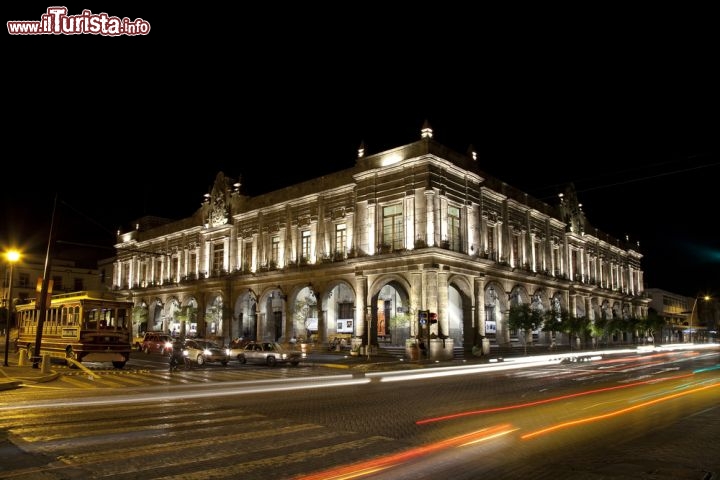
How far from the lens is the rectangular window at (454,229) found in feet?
127

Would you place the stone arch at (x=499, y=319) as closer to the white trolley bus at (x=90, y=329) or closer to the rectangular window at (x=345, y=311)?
the rectangular window at (x=345, y=311)

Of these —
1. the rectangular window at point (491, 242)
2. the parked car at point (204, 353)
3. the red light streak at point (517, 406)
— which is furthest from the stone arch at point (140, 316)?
the red light streak at point (517, 406)

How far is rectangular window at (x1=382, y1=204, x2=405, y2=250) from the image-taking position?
38125 millimetres

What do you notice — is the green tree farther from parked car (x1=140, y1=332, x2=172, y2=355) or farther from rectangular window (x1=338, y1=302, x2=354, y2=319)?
parked car (x1=140, y1=332, x2=172, y2=355)

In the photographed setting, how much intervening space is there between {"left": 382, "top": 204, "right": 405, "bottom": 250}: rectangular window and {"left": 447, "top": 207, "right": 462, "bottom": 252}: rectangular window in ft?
11.5

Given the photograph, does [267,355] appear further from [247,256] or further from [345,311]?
[247,256]

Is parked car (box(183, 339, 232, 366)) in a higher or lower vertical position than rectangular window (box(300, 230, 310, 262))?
lower

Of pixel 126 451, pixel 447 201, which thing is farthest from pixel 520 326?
pixel 126 451

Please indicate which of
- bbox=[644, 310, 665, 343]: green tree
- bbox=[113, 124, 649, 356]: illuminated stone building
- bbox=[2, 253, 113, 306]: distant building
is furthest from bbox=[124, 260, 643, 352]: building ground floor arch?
bbox=[2, 253, 113, 306]: distant building

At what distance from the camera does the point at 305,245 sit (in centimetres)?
4628

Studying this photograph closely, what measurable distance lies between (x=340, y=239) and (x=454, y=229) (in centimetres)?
920

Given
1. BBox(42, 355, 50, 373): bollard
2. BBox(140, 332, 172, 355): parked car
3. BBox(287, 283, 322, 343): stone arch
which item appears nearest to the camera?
BBox(42, 355, 50, 373): bollard

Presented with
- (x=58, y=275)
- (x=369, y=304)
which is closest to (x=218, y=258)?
(x=369, y=304)

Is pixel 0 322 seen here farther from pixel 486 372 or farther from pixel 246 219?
pixel 486 372
